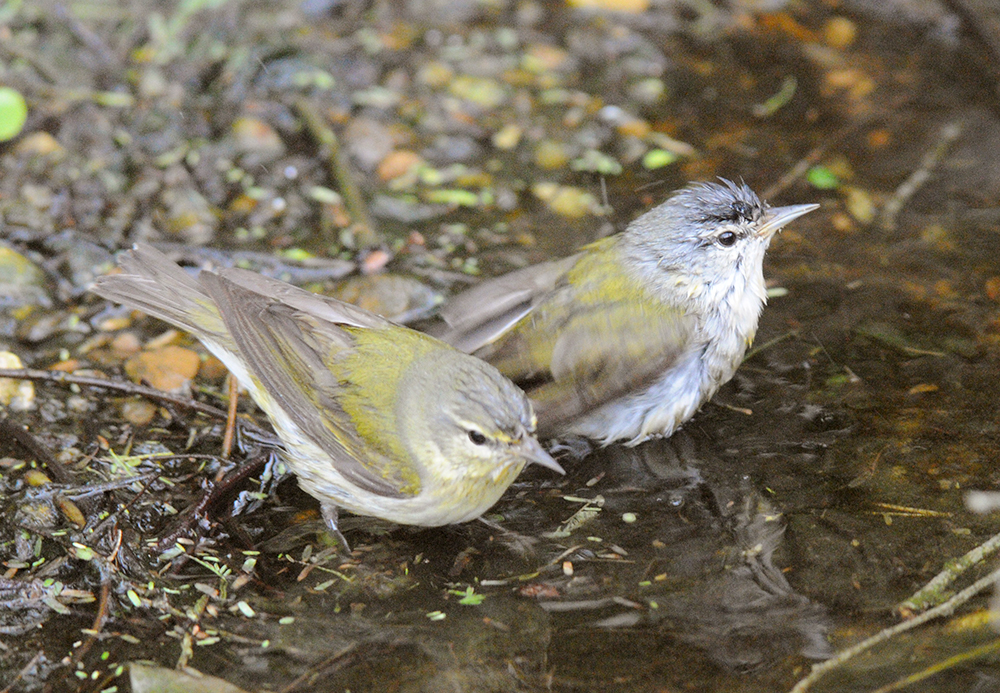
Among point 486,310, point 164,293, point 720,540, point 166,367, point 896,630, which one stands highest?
point 164,293

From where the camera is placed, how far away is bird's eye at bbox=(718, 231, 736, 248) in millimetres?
4738

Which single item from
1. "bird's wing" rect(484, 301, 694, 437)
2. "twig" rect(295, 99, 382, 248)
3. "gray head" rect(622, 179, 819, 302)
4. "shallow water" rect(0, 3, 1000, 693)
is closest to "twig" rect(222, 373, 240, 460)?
"shallow water" rect(0, 3, 1000, 693)

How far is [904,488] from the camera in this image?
407cm

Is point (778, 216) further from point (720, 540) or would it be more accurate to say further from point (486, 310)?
point (720, 540)

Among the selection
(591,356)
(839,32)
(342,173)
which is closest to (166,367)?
(342,173)

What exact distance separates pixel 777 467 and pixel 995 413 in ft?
3.33

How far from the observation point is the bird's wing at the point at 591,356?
4477 mm

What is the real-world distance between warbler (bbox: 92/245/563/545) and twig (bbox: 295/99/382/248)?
1.50 m

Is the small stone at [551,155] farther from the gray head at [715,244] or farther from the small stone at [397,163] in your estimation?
the gray head at [715,244]

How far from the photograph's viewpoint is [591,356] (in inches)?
179

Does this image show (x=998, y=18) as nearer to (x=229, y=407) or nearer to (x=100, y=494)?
(x=229, y=407)

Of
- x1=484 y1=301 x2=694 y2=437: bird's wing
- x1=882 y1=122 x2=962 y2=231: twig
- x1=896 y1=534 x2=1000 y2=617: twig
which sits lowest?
x1=896 y1=534 x2=1000 y2=617: twig

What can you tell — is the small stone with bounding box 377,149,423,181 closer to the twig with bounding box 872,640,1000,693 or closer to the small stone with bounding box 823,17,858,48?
the small stone with bounding box 823,17,858,48

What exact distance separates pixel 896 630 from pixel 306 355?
8.21 feet
